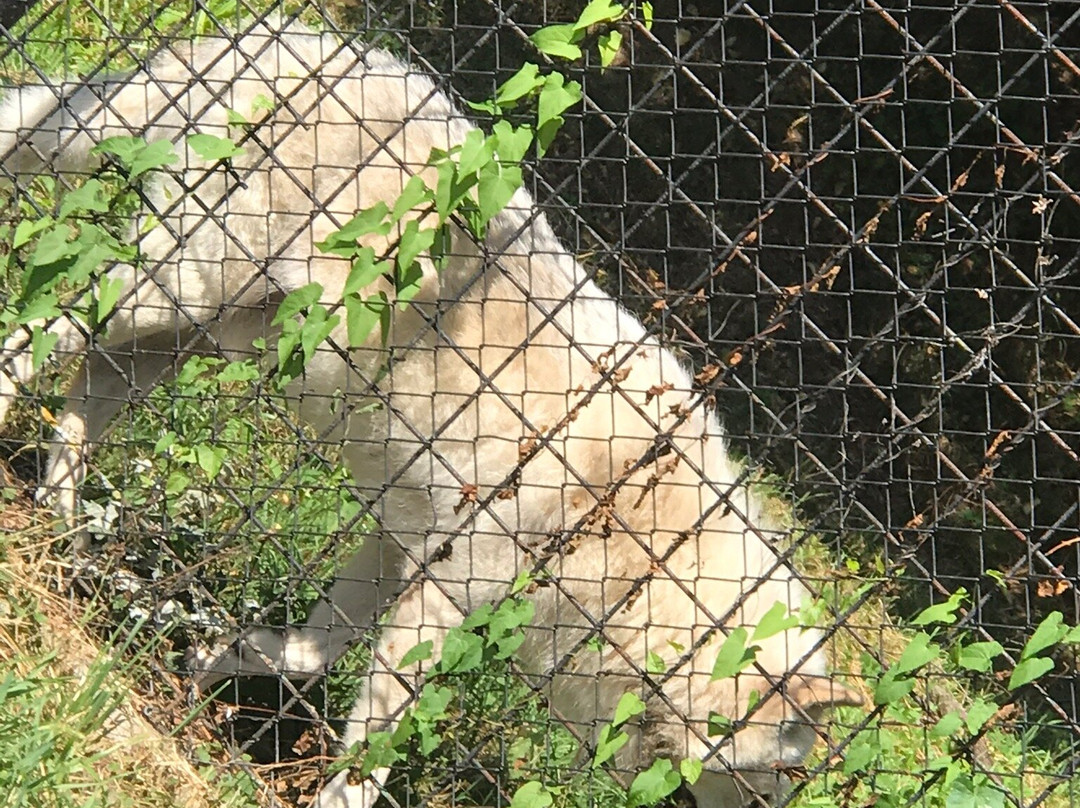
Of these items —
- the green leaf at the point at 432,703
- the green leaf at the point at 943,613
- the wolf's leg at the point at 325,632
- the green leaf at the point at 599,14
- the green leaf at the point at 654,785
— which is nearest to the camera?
the green leaf at the point at 599,14

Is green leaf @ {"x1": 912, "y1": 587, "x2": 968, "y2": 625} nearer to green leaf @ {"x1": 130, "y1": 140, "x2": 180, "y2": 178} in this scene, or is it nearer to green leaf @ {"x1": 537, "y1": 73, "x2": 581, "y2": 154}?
green leaf @ {"x1": 537, "y1": 73, "x2": 581, "y2": 154}

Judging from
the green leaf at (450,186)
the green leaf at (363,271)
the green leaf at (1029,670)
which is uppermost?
the green leaf at (1029,670)

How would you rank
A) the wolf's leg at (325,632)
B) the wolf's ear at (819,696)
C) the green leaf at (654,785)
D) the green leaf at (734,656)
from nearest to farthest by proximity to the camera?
the green leaf at (734,656)
the green leaf at (654,785)
the wolf's ear at (819,696)
the wolf's leg at (325,632)

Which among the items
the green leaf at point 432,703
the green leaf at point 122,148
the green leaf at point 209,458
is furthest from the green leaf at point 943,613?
the green leaf at point 122,148

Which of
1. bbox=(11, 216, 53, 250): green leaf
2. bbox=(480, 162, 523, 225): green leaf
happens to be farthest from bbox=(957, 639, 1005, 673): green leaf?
bbox=(11, 216, 53, 250): green leaf

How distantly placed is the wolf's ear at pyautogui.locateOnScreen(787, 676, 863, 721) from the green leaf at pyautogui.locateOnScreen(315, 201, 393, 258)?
1.55 m

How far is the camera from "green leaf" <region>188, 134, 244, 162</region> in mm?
2811

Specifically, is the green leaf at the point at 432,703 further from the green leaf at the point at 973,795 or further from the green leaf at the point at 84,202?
the green leaf at the point at 84,202

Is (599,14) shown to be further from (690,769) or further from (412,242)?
(690,769)

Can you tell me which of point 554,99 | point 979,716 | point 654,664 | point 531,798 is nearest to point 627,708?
point 654,664

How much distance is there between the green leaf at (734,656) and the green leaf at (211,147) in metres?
1.61

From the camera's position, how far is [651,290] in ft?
9.23

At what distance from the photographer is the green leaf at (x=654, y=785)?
296cm

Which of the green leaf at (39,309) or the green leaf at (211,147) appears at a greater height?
the green leaf at (211,147)
